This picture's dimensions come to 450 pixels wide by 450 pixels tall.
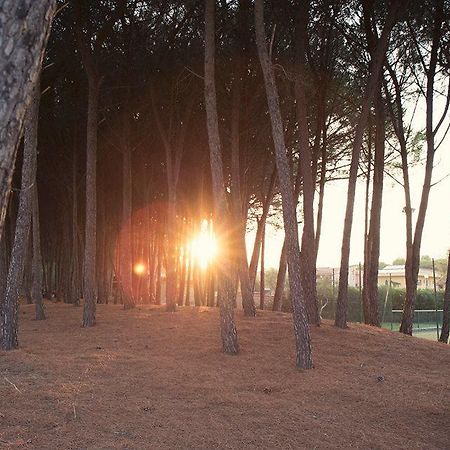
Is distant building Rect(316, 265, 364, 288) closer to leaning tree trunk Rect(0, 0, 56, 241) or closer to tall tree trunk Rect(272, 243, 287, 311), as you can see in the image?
tall tree trunk Rect(272, 243, 287, 311)

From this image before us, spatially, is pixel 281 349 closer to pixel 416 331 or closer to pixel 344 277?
pixel 344 277

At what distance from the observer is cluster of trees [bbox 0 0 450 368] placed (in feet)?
28.4

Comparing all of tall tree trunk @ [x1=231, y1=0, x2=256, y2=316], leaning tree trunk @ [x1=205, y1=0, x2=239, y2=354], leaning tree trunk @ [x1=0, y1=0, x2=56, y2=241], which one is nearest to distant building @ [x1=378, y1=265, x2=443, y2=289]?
tall tree trunk @ [x1=231, y1=0, x2=256, y2=316]

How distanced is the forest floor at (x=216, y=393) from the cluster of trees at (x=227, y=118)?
0.77 meters

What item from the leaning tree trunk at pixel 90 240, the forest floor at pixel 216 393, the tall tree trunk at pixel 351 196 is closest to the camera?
the forest floor at pixel 216 393

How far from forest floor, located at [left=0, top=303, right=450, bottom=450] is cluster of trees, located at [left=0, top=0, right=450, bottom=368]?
77cm

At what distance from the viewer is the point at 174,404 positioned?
5.84 meters

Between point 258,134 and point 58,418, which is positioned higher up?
point 258,134

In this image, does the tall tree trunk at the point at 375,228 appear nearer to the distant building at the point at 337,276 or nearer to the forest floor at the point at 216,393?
the forest floor at the point at 216,393

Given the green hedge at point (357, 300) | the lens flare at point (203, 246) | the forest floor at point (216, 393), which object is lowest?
the green hedge at point (357, 300)

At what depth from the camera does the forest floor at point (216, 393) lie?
5066mm

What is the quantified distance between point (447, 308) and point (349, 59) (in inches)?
267

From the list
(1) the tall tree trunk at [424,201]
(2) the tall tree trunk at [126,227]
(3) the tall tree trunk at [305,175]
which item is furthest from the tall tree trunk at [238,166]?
(1) the tall tree trunk at [424,201]

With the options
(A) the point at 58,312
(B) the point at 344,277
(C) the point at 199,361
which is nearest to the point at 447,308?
(B) the point at 344,277
